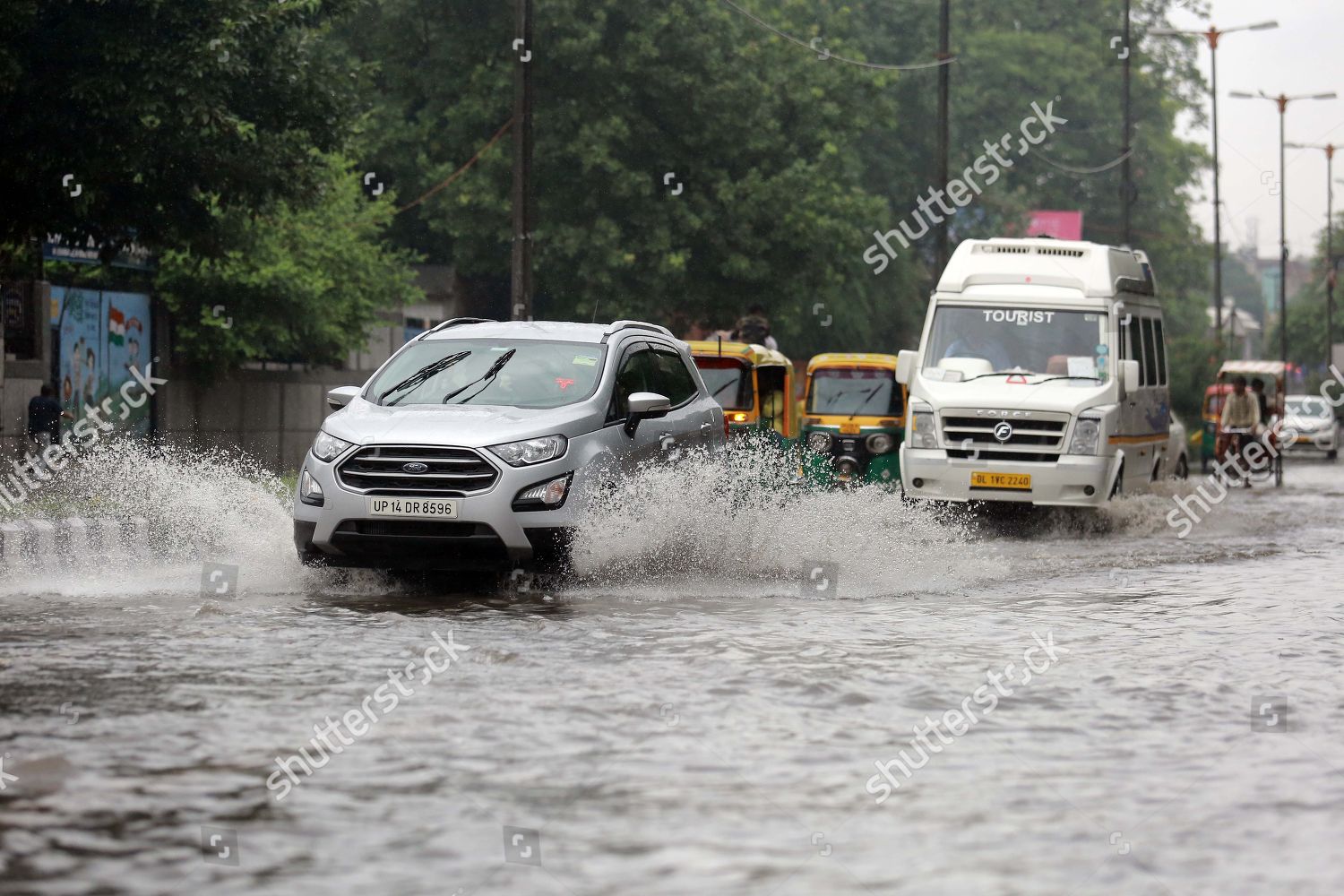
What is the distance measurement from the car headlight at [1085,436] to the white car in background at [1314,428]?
35.5 metres

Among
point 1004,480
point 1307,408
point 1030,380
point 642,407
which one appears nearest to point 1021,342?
point 1030,380

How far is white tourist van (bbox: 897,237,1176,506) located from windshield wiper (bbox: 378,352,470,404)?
747 centimetres

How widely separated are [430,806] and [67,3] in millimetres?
15238

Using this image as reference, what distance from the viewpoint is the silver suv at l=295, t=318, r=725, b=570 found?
12.3 meters

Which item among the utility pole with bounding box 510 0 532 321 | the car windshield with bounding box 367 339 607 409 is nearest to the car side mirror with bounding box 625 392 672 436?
the car windshield with bounding box 367 339 607 409

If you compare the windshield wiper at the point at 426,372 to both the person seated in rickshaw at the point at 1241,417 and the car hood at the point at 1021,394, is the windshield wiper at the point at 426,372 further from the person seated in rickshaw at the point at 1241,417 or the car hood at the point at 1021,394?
the person seated in rickshaw at the point at 1241,417

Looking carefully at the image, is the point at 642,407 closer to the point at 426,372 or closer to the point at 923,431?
the point at 426,372

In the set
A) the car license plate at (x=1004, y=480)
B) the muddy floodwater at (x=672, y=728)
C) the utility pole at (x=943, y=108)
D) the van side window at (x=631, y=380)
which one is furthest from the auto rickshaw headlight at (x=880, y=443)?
the utility pole at (x=943, y=108)

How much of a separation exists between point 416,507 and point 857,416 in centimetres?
1321

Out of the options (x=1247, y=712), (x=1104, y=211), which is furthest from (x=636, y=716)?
(x=1104, y=211)

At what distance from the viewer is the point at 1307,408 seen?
187 feet

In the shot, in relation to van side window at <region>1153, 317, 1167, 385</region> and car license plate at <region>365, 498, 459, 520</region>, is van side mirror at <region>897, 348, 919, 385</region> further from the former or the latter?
car license plate at <region>365, 498, 459, 520</region>

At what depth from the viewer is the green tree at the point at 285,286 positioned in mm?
30172

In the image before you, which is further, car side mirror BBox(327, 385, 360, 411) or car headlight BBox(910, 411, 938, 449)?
car headlight BBox(910, 411, 938, 449)
